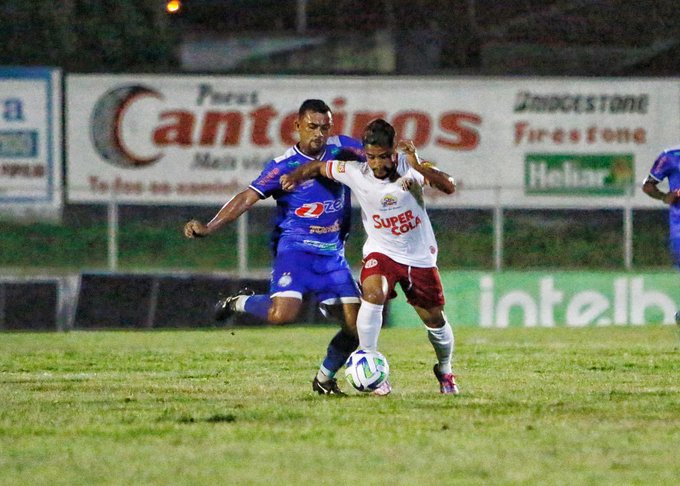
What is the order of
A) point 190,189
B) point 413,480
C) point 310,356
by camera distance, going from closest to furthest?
point 413,480
point 310,356
point 190,189

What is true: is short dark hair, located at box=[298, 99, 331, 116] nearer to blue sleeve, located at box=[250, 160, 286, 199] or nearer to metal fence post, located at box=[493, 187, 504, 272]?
blue sleeve, located at box=[250, 160, 286, 199]

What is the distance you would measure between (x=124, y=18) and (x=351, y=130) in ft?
27.6

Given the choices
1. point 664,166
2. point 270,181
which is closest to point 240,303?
point 270,181

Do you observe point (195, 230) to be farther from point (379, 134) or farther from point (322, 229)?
point (379, 134)

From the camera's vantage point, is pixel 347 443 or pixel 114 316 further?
pixel 114 316

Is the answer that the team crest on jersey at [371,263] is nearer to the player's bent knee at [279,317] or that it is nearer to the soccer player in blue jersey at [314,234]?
the soccer player in blue jersey at [314,234]

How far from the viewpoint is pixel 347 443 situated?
802 cm

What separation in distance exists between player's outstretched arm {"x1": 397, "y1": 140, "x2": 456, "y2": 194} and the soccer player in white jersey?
0.10 feet

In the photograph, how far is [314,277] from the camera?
11.1 meters

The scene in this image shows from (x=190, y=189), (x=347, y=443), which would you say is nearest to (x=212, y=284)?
(x=190, y=189)

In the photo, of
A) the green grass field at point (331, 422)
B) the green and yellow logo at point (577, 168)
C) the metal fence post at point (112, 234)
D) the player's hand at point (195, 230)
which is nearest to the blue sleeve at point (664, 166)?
the green grass field at point (331, 422)

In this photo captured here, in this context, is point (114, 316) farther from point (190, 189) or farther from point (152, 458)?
point (152, 458)

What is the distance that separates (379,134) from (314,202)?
1.11 m

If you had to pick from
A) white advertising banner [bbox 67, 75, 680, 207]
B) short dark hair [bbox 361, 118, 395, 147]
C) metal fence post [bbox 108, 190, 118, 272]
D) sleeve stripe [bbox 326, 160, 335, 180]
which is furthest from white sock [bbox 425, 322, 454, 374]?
white advertising banner [bbox 67, 75, 680, 207]
